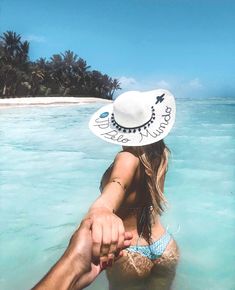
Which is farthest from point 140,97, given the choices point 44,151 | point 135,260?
point 44,151

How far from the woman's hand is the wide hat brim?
25.1 inches

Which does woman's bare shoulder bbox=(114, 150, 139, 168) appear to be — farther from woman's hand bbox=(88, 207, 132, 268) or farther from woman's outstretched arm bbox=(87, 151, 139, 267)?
woman's hand bbox=(88, 207, 132, 268)

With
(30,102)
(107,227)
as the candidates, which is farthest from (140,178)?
(30,102)

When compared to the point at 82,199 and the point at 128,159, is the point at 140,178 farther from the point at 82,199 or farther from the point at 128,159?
the point at 82,199

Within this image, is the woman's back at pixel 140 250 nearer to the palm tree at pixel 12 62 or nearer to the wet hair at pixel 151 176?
the wet hair at pixel 151 176

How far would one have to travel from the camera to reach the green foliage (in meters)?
35.3

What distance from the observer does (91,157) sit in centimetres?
762

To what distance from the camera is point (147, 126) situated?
175cm

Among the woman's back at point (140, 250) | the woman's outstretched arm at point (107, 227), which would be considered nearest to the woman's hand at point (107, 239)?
the woman's outstretched arm at point (107, 227)

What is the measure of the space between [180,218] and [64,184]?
2035 mm

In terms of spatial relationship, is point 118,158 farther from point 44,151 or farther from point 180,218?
point 44,151

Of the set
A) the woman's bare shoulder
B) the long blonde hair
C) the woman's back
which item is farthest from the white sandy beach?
the woman's bare shoulder

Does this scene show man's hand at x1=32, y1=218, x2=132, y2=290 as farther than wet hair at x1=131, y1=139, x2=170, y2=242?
No

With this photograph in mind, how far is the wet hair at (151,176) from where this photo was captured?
A: 1.79 metres
